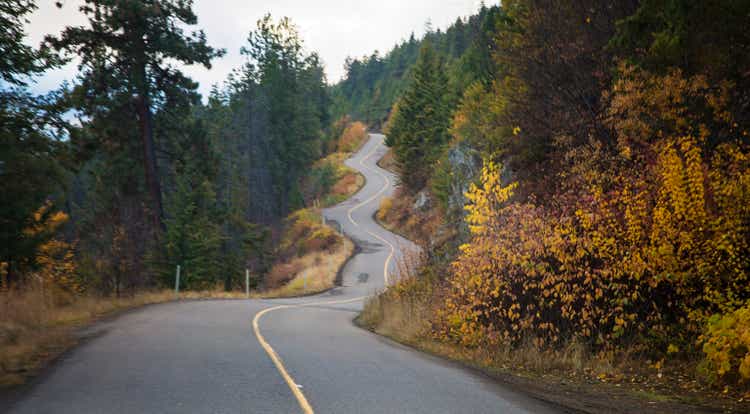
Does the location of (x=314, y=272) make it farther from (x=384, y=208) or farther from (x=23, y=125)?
(x=23, y=125)

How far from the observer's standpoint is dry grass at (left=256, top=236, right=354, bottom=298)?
34.4 meters

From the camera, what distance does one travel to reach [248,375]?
8.38 m

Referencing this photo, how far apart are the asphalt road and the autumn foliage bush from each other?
2.27 m

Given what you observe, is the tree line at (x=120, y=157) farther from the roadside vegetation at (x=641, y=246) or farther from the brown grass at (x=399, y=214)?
the brown grass at (x=399, y=214)

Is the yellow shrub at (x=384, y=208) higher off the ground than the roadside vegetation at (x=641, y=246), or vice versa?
the yellow shrub at (x=384, y=208)

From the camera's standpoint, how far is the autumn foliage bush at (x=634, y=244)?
10.2 meters

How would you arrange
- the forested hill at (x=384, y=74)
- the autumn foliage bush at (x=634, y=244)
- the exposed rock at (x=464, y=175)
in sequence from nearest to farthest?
the autumn foliage bush at (x=634, y=244)
the exposed rock at (x=464, y=175)
the forested hill at (x=384, y=74)

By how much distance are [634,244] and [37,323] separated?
1253 centimetres

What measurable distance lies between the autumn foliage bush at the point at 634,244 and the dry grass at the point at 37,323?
7824mm

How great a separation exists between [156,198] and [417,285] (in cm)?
1517

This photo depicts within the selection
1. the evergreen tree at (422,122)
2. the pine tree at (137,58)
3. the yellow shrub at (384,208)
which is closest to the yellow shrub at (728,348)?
the pine tree at (137,58)

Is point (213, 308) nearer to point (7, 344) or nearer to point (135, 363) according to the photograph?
point (7, 344)

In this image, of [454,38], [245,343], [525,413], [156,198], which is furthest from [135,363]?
[454,38]

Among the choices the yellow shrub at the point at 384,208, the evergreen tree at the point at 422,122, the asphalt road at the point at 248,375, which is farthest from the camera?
the yellow shrub at the point at 384,208
